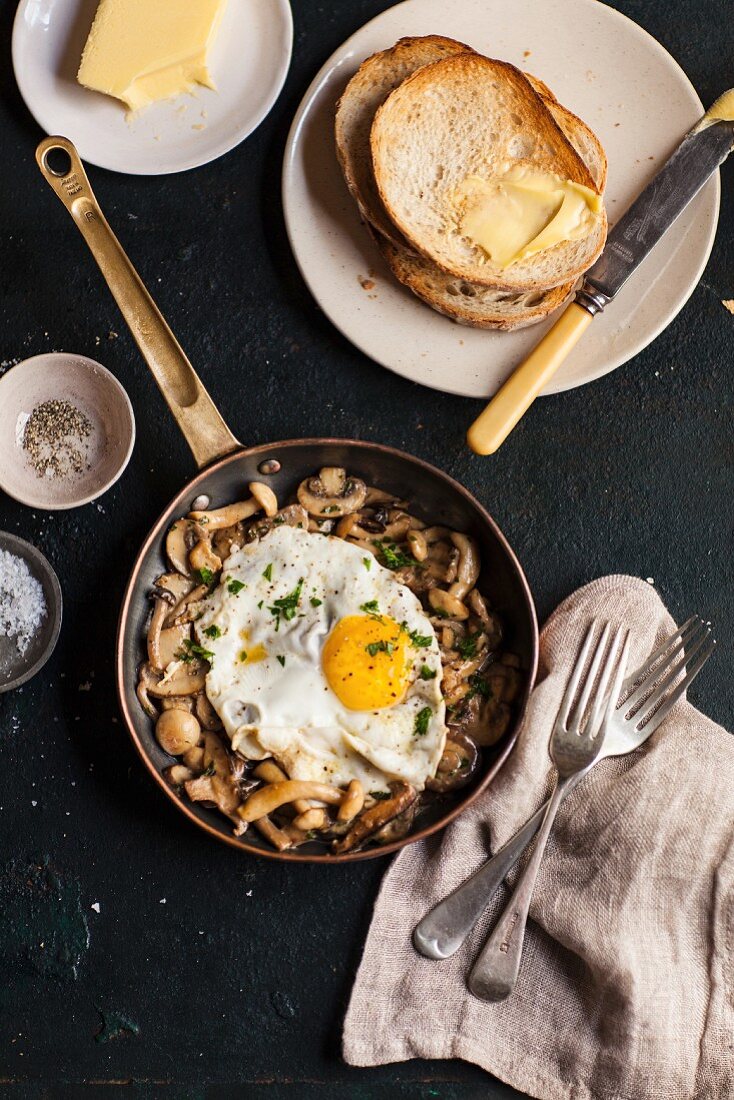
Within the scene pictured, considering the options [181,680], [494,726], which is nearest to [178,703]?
[181,680]

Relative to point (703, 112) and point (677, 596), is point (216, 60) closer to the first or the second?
Answer: point (703, 112)

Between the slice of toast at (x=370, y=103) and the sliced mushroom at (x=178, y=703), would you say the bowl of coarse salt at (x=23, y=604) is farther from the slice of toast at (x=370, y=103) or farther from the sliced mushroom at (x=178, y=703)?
the slice of toast at (x=370, y=103)

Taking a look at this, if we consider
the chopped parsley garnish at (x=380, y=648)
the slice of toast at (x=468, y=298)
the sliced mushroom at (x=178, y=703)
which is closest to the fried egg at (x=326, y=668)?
the chopped parsley garnish at (x=380, y=648)

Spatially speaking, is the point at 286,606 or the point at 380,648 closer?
the point at 380,648

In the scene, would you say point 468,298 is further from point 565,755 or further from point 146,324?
point 565,755

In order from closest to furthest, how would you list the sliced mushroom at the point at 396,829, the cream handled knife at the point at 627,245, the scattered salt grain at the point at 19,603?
1. the sliced mushroom at the point at 396,829
2. the cream handled knife at the point at 627,245
3. the scattered salt grain at the point at 19,603
